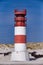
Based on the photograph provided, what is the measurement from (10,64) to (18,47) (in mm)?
1506

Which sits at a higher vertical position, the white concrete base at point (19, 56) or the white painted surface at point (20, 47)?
the white painted surface at point (20, 47)

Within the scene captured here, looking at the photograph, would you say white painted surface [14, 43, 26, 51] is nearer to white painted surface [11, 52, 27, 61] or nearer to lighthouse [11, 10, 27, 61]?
lighthouse [11, 10, 27, 61]

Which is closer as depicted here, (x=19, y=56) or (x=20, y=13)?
(x=19, y=56)

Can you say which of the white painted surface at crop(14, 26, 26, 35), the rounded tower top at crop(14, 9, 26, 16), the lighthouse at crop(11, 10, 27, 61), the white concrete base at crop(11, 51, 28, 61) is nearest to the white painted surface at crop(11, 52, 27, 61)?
the white concrete base at crop(11, 51, 28, 61)

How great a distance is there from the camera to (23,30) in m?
6.69

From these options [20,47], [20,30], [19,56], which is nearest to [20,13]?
[20,30]

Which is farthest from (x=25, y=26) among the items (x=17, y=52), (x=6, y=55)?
(x=6, y=55)

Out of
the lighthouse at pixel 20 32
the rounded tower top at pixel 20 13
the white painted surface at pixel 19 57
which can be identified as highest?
the rounded tower top at pixel 20 13

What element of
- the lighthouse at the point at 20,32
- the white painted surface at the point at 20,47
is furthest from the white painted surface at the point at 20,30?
the white painted surface at the point at 20,47

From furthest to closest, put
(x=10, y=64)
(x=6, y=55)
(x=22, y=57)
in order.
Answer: (x=6, y=55)
(x=22, y=57)
(x=10, y=64)

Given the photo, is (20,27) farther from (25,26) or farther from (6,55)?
(6,55)

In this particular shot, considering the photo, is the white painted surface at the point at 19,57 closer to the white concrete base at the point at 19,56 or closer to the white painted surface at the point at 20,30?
the white concrete base at the point at 19,56

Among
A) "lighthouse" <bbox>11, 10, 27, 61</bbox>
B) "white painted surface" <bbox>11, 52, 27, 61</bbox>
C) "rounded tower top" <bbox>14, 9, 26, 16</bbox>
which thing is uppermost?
"rounded tower top" <bbox>14, 9, 26, 16</bbox>

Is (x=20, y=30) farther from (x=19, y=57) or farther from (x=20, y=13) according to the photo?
(x=19, y=57)
